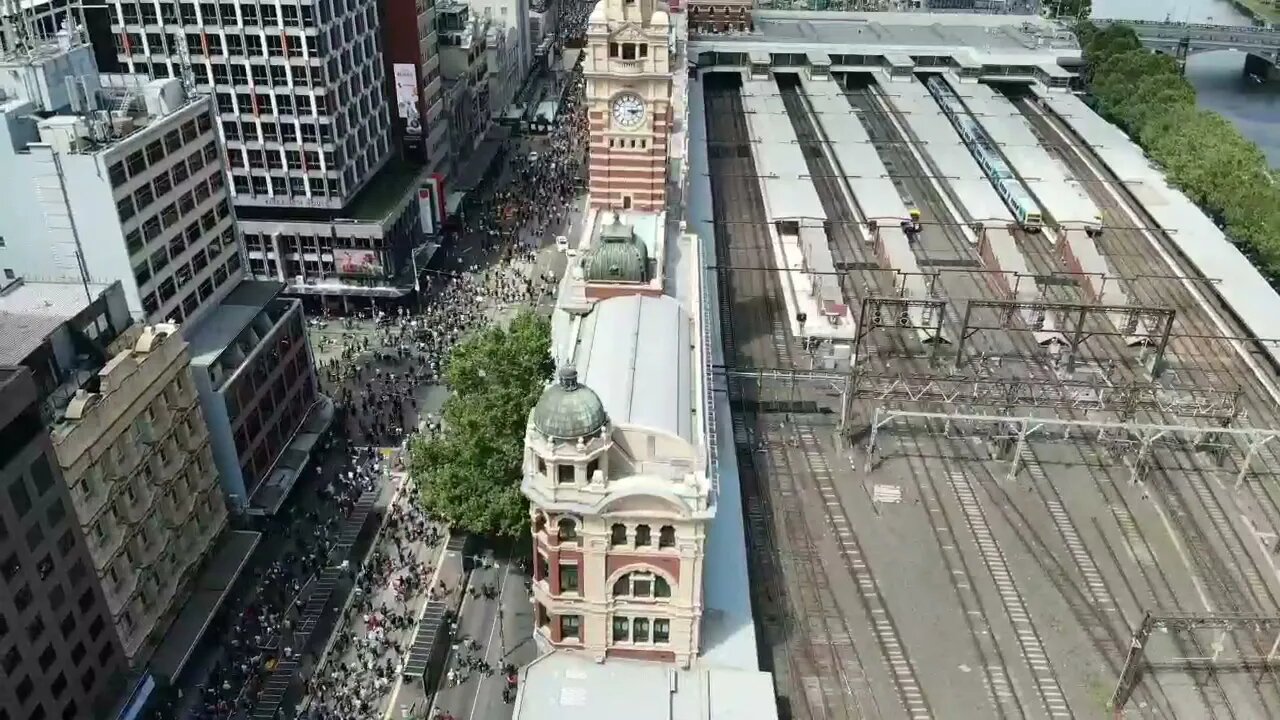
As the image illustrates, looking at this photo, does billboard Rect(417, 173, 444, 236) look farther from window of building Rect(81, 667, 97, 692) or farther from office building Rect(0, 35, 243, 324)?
window of building Rect(81, 667, 97, 692)

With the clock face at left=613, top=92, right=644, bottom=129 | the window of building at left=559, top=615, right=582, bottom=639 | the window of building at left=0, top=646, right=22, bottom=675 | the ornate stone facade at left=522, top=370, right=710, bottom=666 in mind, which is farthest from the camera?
the clock face at left=613, top=92, right=644, bottom=129

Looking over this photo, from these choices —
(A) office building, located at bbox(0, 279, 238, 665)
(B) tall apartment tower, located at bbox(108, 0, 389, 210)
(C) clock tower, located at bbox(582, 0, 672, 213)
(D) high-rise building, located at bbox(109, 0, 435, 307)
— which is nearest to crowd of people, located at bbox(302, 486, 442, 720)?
(A) office building, located at bbox(0, 279, 238, 665)

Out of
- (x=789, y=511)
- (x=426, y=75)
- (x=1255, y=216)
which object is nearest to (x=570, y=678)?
(x=789, y=511)

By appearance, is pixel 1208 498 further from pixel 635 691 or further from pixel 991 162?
pixel 991 162

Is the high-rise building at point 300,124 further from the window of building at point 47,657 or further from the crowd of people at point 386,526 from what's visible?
the window of building at point 47,657

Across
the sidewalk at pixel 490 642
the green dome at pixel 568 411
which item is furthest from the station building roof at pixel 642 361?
the sidewalk at pixel 490 642

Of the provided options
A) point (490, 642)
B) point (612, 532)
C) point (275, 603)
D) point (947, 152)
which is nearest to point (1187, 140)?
point (947, 152)
